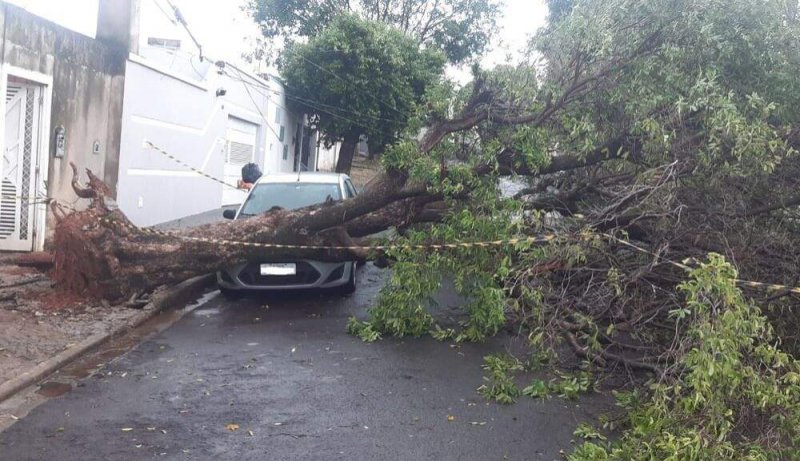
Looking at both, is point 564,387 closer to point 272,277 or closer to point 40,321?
point 272,277

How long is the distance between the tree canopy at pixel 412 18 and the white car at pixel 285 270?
20.6 meters

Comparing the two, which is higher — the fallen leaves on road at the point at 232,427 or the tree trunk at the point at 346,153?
the tree trunk at the point at 346,153


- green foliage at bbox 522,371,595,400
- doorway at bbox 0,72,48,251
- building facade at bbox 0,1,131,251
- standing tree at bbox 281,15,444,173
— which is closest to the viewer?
green foliage at bbox 522,371,595,400

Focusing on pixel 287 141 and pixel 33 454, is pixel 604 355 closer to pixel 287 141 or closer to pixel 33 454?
pixel 33 454

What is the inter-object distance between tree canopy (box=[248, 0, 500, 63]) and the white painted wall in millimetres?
6906

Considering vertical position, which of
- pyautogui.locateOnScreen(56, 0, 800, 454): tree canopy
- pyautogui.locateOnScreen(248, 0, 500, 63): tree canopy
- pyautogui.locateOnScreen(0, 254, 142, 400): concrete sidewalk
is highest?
pyautogui.locateOnScreen(248, 0, 500, 63): tree canopy

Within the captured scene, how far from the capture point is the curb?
6.87m

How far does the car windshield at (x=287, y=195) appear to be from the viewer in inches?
482

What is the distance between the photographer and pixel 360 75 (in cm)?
2720

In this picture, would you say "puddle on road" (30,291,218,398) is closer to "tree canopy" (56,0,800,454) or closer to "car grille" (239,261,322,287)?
"tree canopy" (56,0,800,454)

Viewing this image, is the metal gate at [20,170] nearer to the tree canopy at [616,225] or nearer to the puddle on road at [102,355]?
the tree canopy at [616,225]

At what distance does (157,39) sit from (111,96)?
1191cm

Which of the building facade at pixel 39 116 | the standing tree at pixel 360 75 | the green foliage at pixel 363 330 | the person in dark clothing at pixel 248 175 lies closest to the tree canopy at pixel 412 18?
the standing tree at pixel 360 75

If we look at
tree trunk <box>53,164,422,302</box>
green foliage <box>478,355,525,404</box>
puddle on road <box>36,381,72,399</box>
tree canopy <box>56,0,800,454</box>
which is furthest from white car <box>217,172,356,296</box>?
green foliage <box>478,355,525,404</box>
